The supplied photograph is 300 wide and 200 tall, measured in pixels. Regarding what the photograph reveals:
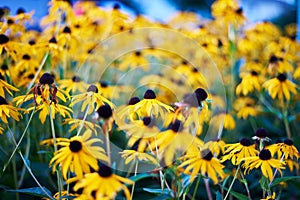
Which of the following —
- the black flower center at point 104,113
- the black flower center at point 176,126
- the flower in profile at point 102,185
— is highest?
the black flower center at point 176,126

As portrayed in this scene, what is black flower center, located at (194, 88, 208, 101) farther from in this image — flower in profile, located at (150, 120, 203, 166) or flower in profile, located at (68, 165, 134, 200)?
flower in profile, located at (68, 165, 134, 200)

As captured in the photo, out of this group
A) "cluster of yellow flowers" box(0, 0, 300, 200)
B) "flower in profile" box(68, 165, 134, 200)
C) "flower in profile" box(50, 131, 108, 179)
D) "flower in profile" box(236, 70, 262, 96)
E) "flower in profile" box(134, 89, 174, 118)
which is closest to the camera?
"flower in profile" box(68, 165, 134, 200)

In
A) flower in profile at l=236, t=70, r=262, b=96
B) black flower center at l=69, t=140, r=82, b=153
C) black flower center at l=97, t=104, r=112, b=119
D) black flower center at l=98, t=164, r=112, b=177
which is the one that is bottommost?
black flower center at l=98, t=164, r=112, b=177

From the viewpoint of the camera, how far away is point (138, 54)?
231cm

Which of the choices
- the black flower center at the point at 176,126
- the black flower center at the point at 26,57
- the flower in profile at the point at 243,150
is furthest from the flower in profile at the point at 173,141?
the black flower center at the point at 26,57

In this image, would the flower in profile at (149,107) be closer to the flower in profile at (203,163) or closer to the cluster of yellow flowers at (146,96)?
the cluster of yellow flowers at (146,96)

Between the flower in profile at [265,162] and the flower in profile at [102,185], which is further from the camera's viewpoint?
the flower in profile at [265,162]

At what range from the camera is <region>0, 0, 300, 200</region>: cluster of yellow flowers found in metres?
1.01

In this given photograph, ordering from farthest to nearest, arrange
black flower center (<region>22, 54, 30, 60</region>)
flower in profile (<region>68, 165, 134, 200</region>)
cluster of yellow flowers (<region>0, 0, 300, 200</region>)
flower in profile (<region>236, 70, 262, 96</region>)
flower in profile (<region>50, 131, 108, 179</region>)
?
flower in profile (<region>236, 70, 262, 96</region>)
black flower center (<region>22, 54, 30, 60</region>)
cluster of yellow flowers (<region>0, 0, 300, 200</region>)
flower in profile (<region>50, 131, 108, 179</region>)
flower in profile (<region>68, 165, 134, 200</region>)

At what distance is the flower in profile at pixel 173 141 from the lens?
0.99 m

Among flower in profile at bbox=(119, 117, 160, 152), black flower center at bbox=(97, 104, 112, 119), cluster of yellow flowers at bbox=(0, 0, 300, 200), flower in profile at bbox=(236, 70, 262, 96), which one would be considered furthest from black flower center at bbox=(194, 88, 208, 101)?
flower in profile at bbox=(236, 70, 262, 96)

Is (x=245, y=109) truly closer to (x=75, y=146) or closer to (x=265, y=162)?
(x=265, y=162)

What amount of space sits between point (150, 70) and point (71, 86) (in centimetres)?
90

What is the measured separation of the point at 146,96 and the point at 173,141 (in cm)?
20
